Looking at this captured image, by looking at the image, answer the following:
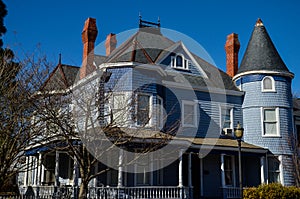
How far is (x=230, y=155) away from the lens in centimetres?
2195

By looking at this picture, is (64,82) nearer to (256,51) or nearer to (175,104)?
(175,104)

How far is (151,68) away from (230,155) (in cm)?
682

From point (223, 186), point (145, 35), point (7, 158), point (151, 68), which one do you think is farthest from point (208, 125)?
point (7, 158)

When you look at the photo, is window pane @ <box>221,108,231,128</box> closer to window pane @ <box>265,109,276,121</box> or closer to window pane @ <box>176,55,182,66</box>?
window pane @ <box>265,109,276,121</box>

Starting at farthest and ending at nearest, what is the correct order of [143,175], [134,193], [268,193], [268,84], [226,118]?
[226,118] → [268,84] → [143,175] → [268,193] → [134,193]

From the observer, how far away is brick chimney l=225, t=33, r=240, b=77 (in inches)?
1081

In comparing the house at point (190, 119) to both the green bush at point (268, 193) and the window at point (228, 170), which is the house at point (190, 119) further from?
the green bush at point (268, 193)

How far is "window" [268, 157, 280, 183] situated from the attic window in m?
7.55

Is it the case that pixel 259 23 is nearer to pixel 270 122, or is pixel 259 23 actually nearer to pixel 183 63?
pixel 183 63

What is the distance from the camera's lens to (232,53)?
1083 inches

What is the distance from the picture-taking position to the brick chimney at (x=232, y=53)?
1081 inches

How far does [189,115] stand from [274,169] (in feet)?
20.5

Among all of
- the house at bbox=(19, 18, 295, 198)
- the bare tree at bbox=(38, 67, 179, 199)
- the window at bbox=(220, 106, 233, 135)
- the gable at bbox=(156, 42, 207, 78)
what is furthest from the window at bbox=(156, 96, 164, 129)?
the window at bbox=(220, 106, 233, 135)

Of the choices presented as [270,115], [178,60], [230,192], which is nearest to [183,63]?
[178,60]
